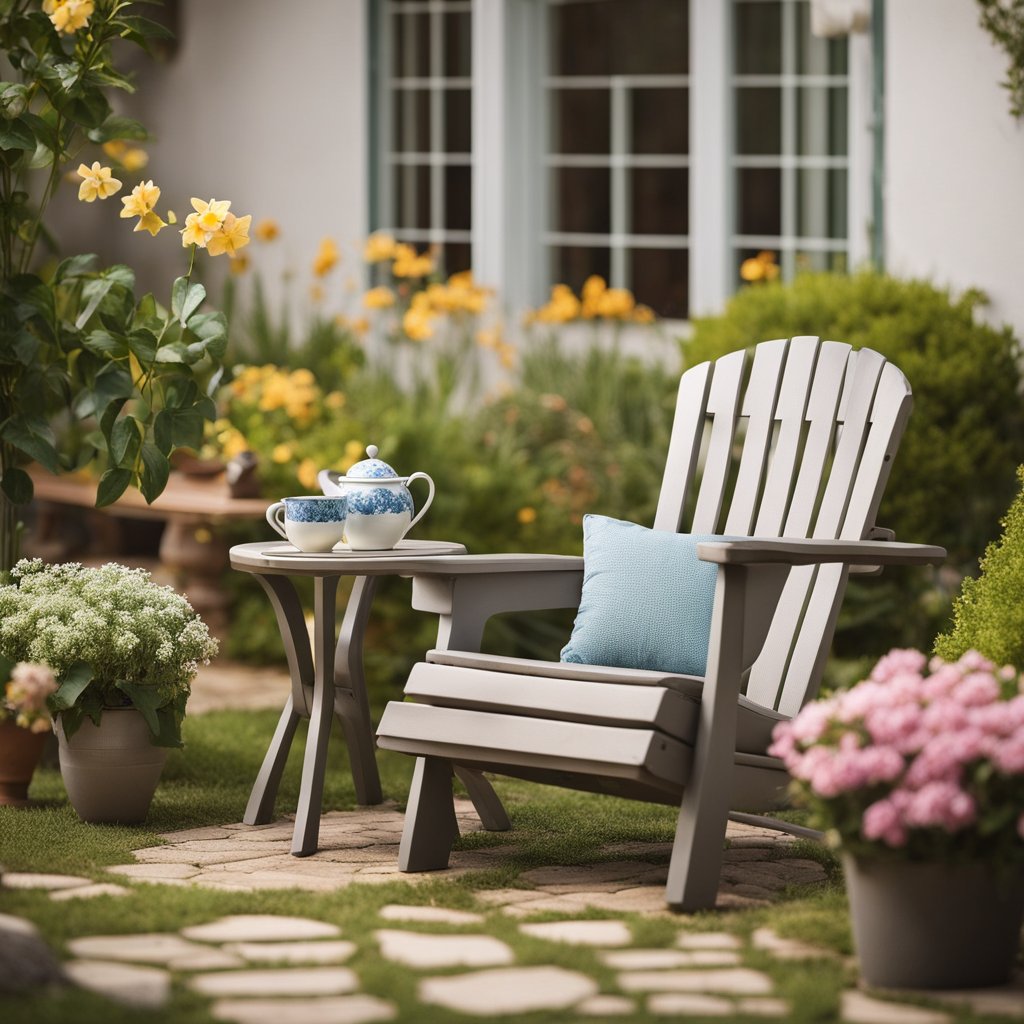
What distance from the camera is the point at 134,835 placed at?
3.90 meters

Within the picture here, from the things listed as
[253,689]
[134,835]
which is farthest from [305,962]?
[253,689]

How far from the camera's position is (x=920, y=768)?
9.05 feet

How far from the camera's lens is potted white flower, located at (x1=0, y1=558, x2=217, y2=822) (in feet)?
13.0

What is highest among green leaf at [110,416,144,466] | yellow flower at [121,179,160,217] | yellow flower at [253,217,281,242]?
yellow flower at [253,217,281,242]

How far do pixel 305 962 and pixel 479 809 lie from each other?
3.86 feet

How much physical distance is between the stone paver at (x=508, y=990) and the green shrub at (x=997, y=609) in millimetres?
1169

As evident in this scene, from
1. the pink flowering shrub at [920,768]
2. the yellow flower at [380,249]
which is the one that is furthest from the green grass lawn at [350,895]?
the yellow flower at [380,249]

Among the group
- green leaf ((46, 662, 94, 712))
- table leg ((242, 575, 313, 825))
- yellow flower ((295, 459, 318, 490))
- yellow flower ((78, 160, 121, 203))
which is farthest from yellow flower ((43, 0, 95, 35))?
yellow flower ((295, 459, 318, 490))

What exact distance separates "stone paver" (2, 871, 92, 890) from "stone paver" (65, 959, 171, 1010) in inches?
21.4

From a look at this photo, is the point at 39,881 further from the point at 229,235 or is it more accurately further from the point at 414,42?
the point at 414,42

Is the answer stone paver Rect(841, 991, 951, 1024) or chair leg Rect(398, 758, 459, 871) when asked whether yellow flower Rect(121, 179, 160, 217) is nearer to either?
chair leg Rect(398, 758, 459, 871)

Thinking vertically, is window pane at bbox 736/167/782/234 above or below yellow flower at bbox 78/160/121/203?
above

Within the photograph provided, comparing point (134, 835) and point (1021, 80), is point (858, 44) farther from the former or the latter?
point (134, 835)

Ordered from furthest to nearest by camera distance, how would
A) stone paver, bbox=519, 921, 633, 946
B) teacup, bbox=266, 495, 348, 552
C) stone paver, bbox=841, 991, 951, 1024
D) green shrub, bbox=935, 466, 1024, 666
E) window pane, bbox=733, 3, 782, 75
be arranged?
window pane, bbox=733, 3, 782, 75, teacup, bbox=266, 495, 348, 552, green shrub, bbox=935, 466, 1024, 666, stone paver, bbox=519, 921, 633, 946, stone paver, bbox=841, 991, 951, 1024
